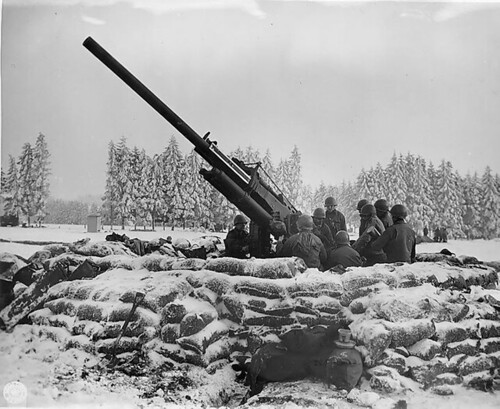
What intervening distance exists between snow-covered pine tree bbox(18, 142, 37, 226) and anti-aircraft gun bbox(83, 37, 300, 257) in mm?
1094

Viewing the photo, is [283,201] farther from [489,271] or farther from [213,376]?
[489,271]

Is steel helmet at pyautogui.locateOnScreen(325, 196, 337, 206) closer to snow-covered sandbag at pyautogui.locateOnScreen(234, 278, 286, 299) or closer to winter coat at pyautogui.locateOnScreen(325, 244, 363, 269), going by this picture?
winter coat at pyautogui.locateOnScreen(325, 244, 363, 269)

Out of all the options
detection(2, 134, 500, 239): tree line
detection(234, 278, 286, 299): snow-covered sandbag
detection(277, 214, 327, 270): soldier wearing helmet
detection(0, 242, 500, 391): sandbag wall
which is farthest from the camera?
detection(2, 134, 500, 239): tree line

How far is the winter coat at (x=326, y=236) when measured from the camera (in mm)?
4340

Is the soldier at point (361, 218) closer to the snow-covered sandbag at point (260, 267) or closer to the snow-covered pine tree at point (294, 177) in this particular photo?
the snow-covered pine tree at point (294, 177)

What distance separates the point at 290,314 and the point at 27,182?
2641 millimetres

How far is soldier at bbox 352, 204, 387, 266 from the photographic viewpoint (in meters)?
4.29

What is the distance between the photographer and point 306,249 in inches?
163

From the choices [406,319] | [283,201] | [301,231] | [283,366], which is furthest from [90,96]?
[406,319]

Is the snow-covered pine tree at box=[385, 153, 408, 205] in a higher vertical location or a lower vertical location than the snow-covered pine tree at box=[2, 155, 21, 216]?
higher

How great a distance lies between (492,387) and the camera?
3.71 metres

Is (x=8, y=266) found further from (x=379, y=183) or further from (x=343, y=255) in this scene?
(x=379, y=183)

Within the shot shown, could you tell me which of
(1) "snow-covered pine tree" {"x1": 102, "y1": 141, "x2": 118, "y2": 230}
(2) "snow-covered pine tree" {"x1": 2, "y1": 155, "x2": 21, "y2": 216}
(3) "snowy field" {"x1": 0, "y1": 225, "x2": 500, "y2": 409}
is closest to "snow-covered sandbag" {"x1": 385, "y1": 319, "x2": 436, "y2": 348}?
(3) "snowy field" {"x1": 0, "y1": 225, "x2": 500, "y2": 409}

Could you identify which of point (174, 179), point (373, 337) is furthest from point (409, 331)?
point (174, 179)
